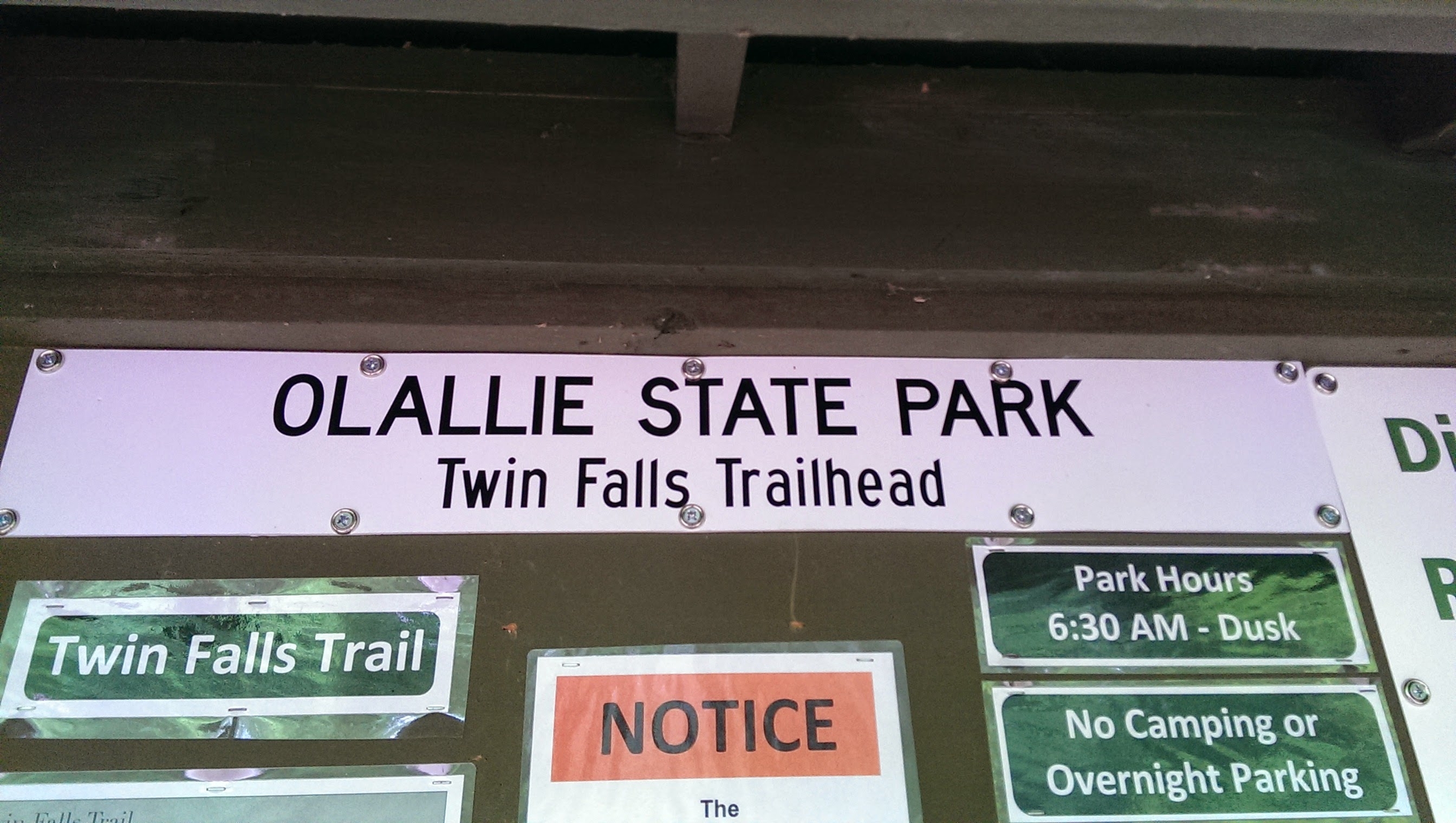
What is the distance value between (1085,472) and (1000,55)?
2.76ft

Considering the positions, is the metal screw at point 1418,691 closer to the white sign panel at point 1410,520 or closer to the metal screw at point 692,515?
the white sign panel at point 1410,520

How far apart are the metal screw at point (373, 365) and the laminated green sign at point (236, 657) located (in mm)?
333

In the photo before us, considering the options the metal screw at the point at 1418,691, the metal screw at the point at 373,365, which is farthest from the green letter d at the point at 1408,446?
the metal screw at the point at 373,365

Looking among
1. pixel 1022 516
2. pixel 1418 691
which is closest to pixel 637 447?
pixel 1022 516

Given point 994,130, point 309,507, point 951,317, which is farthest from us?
point 994,130

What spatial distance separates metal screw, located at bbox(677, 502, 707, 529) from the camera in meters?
1.43

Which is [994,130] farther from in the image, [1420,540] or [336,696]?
[336,696]

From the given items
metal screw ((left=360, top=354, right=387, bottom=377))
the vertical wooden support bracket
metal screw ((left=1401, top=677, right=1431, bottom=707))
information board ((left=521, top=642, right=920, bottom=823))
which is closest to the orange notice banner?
information board ((left=521, top=642, right=920, bottom=823))

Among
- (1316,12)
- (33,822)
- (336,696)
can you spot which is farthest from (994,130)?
(33,822)

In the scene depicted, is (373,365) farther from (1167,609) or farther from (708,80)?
(1167,609)

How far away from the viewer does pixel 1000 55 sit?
1.83 metres

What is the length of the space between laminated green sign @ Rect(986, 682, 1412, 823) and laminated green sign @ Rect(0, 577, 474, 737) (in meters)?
0.78

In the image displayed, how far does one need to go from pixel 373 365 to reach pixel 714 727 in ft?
2.50

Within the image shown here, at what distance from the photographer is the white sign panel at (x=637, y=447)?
4.67 feet
